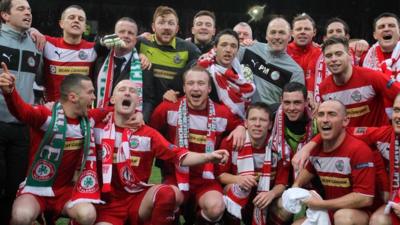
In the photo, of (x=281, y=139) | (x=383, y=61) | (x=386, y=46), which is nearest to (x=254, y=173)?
(x=281, y=139)

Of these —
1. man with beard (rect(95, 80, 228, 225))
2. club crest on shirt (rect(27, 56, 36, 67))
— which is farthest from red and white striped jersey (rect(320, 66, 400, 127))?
club crest on shirt (rect(27, 56, 36, 67))

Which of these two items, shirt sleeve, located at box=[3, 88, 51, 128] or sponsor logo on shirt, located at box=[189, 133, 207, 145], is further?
sponsor logo on shirt, located at box=[189, 133, 207, 145]

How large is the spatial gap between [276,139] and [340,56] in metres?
0.79

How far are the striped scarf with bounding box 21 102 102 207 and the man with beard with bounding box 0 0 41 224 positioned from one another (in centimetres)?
37

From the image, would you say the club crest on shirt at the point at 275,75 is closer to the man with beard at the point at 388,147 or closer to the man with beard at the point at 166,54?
the man with beard at the point at 166,54

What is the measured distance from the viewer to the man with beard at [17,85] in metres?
3.97

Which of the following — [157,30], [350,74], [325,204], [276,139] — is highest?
[157,30]

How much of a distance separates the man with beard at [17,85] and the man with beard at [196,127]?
40.3 inches

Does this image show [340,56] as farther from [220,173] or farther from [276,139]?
[220,173]

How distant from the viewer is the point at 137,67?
438cm

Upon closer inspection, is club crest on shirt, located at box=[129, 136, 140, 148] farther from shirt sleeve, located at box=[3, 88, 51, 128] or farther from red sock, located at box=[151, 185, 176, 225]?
shirt sleeve, located at box=[3, 88, 51, 128]

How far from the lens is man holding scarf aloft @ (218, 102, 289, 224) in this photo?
3973mm

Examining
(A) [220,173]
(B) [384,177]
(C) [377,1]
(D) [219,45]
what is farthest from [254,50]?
(C) [377,1]

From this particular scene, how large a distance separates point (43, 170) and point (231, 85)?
5.53ft
